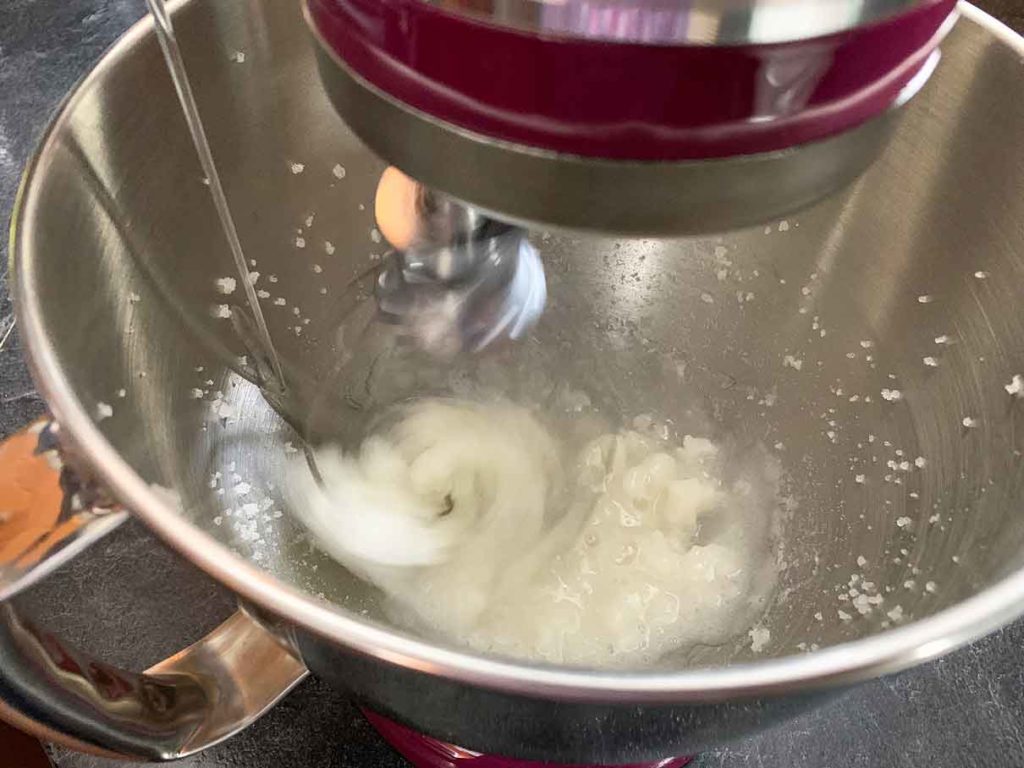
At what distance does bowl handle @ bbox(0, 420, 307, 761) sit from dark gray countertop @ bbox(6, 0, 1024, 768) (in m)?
0.09

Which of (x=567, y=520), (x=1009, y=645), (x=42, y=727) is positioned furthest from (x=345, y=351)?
(x=1009, y=645)

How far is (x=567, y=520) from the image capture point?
55 centimetres

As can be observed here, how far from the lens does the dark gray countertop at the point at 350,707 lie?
18.5 inches

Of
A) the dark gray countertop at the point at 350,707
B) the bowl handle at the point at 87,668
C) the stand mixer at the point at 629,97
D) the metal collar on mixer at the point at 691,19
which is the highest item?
the metal collar on mixer at the point at 691,19

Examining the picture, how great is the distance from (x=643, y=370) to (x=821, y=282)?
0.38ft

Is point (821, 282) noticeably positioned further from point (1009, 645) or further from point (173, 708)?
point (173, 708)

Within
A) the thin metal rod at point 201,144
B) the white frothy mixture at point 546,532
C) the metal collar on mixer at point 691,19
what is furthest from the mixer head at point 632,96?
the white frothy mixture at point 546,532

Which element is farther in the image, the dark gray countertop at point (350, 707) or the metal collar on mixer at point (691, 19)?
the dark gray countertop at point (350, 707)

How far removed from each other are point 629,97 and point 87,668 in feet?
0.88

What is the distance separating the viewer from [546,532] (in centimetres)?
54

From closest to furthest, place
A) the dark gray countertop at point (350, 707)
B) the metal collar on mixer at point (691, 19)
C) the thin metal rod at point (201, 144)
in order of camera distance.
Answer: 1. the metal collar on mixer at point (691, 19)
2. the thin metal rod at point (201, 144)
3. the dark gray countertop at point (350, 707)

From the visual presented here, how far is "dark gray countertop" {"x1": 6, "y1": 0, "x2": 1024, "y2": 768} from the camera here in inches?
18.5

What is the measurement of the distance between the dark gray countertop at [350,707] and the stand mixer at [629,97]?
0.28m

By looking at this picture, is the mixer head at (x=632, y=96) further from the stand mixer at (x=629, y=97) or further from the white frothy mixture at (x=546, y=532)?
the white frothy mixture at (x=546, y=532)
